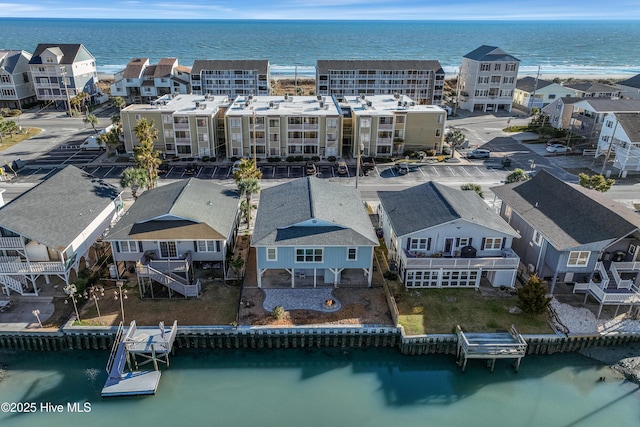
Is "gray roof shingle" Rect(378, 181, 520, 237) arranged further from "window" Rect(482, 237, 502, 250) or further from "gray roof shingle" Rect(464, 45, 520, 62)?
"gray roof shingle" Rect(464, 45, 520, 62)

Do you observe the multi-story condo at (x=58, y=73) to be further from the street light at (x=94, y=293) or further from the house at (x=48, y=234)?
the street light at (x=94, y=293)

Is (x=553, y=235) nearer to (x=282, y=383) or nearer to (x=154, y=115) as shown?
(x=282, y=383)

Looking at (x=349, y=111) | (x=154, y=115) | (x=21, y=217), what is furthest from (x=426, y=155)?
(x=21, y=217)

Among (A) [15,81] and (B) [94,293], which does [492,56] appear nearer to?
(B) [94,293]

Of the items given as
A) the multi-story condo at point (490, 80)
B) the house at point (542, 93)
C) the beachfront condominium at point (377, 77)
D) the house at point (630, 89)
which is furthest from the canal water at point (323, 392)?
the house at point (630, 89)

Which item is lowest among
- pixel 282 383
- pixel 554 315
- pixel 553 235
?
pixel 282 383

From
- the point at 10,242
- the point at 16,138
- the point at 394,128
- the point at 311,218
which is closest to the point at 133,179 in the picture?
the point at 10,242
